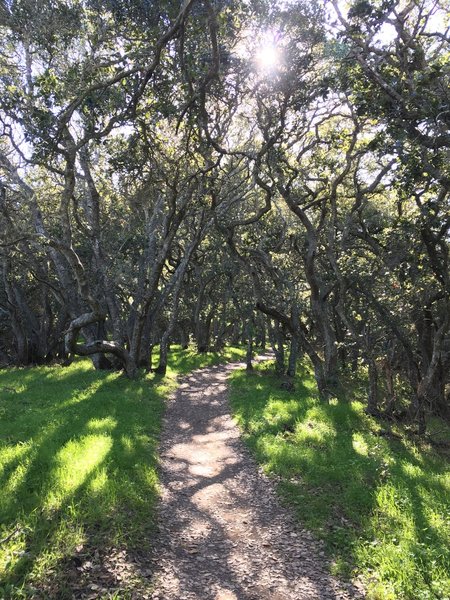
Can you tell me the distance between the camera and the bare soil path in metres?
5.70

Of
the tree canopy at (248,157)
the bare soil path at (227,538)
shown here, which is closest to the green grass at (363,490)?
the bare soil path at (227,538)

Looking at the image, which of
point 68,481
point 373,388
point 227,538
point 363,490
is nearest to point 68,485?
point 68,481

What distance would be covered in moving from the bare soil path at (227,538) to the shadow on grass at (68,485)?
19.6 inches

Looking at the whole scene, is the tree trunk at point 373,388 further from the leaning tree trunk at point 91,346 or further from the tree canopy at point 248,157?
the leaning tree trunk at point 91,346

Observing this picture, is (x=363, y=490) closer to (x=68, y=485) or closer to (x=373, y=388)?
(x=68, y=485)

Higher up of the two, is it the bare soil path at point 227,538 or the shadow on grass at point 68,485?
the shadow on grass at point 68,485

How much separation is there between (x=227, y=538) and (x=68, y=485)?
2.87m

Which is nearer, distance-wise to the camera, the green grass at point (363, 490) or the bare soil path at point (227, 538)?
the bare soil path at point (227, 538)

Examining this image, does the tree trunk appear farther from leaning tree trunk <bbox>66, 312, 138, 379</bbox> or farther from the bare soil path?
leaning tree trunk <bbox>66, 312, 138, 379</bbox>

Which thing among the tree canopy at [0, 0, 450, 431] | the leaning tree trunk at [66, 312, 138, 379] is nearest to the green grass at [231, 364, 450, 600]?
the tree canopy at [0, 0, 450, 431]

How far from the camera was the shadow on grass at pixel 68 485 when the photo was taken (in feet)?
18.4

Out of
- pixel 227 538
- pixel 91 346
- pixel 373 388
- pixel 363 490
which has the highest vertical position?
pixel 91 346

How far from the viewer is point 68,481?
7.57 m

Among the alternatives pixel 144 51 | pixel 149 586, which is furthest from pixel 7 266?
pixel 149 586
